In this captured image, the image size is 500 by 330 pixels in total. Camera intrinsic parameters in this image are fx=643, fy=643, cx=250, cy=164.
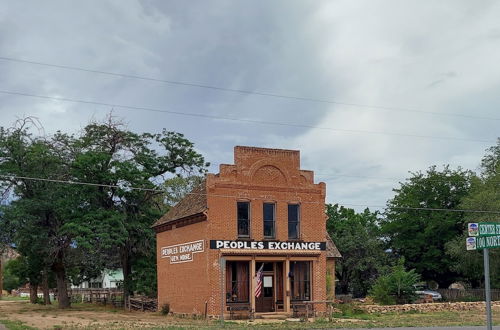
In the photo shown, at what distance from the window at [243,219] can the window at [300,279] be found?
369cm

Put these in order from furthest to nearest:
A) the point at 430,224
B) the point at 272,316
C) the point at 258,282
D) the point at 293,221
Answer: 1. the point at 430,224
2. the point at 293,221
3. the point at 272,316
4. the point at 258,282

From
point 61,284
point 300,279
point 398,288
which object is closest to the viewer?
point 300,279

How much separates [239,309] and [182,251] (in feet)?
18.7

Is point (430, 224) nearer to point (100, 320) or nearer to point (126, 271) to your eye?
point (126, 271)

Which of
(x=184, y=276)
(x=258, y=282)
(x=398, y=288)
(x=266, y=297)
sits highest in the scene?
(x=184, y=276)

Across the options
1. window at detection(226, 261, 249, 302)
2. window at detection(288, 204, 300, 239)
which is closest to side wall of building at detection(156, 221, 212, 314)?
window at detection(226, 261, 249, 302)

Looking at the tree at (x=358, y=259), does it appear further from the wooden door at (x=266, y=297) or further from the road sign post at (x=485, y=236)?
the road sign post at (x=485, y=236)

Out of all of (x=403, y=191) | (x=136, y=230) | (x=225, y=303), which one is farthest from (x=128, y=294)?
(x=403, y=191)

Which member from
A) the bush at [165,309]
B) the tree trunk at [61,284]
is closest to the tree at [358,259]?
the tree trunk at [61,284]

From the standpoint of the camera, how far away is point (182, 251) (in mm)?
39688

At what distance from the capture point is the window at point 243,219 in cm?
3734

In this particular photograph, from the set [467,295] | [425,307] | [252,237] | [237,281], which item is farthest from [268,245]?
[467,295]

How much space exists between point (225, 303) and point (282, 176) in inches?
326

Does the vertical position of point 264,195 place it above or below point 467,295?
above
